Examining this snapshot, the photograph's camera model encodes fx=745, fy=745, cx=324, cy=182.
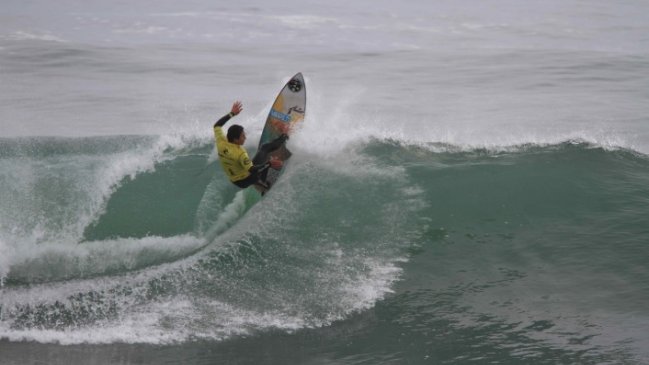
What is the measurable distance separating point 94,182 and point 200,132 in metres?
2.67

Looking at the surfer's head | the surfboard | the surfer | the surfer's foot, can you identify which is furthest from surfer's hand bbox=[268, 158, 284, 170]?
the surfboard

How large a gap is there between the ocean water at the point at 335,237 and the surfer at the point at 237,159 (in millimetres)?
455

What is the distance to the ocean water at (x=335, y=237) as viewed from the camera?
25.7 feet

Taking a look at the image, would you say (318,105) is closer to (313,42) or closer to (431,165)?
(431,165)

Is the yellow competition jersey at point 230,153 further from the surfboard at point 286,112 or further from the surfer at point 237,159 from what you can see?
the surfboard at point 286,112

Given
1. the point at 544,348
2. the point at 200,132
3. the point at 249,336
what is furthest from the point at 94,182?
the point at 544,348

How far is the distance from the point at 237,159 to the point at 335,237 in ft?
5.51

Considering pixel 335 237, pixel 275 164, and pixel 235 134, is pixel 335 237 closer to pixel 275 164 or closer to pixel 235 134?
pixel 275 164

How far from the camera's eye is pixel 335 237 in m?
9.90

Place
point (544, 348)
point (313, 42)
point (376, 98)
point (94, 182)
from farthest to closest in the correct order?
1. point (313, 42)
2. point (376, 98)
3. point (94, 182)
4. point (544, 348)

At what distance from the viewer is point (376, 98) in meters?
20.2

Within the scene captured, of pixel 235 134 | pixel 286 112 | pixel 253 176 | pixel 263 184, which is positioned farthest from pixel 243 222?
pixel 286 112

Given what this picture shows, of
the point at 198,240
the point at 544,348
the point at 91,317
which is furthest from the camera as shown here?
the point at 198,240

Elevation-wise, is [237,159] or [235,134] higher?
[235,134]
